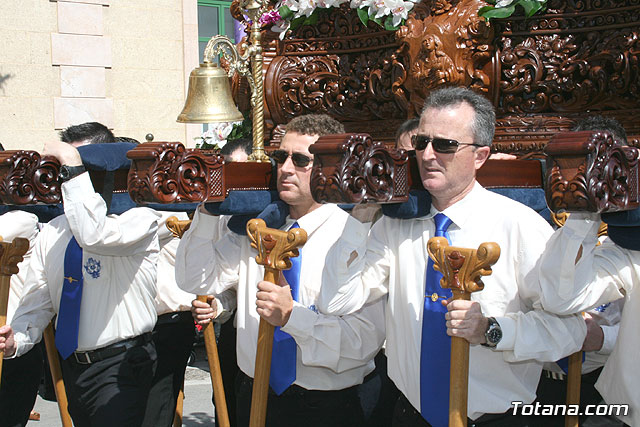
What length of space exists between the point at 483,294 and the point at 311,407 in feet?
2.86

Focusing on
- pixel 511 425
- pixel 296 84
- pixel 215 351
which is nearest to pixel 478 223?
pixel 511 425

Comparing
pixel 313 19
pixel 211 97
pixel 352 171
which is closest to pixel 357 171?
pixel 352 171

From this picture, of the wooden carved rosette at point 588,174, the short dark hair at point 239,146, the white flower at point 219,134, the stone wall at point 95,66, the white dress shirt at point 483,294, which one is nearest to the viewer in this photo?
the wooden carved rosette at point 588,174

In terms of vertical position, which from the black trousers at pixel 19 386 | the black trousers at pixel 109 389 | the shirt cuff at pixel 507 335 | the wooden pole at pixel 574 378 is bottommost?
the black trousers at pixel 19 386

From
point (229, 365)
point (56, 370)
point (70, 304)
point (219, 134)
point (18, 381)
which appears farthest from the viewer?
point (219, 134)

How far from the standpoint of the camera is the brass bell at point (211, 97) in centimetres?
441

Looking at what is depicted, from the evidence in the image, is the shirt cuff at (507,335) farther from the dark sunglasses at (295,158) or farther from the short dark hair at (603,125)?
the dark sunglasses at (295,158)

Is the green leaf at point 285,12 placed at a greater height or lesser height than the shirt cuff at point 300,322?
greater

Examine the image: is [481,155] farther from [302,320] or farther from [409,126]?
[302,320]

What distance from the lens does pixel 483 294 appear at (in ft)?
8.71

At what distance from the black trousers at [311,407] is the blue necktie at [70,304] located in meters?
0.90

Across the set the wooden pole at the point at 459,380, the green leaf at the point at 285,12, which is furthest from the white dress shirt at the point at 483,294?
the green leaf at the point at 285,12

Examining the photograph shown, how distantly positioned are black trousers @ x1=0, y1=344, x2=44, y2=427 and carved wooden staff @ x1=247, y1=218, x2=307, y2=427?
5.85 ft

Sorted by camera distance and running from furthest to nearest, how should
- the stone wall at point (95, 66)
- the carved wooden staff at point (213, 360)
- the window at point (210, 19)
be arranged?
the window at point (210, 19) < the stone wall at point (95, 66) < the carved wooden staff at point (213, 360)
